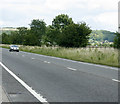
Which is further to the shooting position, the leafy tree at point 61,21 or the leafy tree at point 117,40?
the leafy tree at point 61,21

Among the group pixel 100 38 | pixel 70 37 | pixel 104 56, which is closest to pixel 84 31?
pixel 70 37

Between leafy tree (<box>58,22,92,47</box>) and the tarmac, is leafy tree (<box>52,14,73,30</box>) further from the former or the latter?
the tarmac

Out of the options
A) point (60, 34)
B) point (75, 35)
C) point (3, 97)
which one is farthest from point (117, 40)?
point (3, 97)

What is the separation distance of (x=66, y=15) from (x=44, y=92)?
96519 millimetres

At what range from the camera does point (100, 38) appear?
552 feet

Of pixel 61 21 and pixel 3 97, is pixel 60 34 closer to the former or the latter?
pixel 3 97

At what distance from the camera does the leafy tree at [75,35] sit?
45.8m

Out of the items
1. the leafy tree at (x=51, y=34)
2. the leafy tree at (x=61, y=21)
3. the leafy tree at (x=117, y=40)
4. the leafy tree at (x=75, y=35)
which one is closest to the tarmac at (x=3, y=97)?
the leafy tree at (x=117, y=40)

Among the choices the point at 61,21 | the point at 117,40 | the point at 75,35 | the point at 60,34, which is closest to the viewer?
the point at 117,40

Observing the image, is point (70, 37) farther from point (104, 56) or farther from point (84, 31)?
point (104, 56)

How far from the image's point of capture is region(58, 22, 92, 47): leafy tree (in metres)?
45.8

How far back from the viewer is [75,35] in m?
45.8

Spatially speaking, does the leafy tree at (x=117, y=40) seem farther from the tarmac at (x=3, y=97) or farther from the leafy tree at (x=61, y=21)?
the leafy tree at (x=61, y=21)

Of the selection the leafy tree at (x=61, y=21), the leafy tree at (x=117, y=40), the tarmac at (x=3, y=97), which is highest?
the leafy tree at (x=61, y=21)
